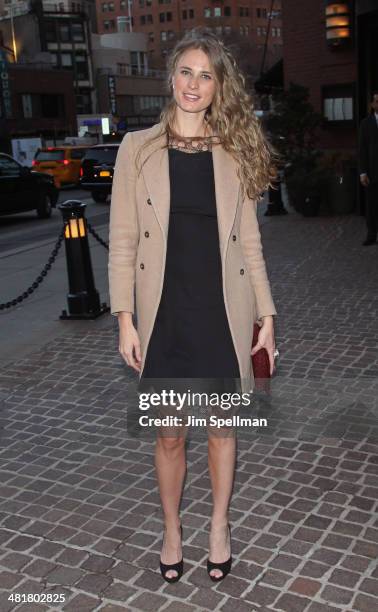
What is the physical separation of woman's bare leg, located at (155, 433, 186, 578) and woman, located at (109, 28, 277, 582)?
0.10 ft

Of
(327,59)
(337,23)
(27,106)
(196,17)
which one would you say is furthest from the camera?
(196,17)

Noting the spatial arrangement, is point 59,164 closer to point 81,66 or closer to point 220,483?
→ point 220,483

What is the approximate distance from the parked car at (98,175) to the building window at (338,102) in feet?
22.9

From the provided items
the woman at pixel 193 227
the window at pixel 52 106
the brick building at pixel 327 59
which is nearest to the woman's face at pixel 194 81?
the woman at pixel 193 227

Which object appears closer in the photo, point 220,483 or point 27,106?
point 220,483

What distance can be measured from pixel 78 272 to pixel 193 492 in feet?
13.2

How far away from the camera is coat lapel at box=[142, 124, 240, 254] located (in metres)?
2.53

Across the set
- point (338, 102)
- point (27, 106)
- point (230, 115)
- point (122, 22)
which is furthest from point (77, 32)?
point (230, 115)

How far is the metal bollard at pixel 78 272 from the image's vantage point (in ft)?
23.7

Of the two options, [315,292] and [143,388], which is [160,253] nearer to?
[143,388]

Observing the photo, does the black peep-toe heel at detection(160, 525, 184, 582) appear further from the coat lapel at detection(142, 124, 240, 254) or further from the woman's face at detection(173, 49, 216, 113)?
the woman's face at detection(173, 49, 216, 113)

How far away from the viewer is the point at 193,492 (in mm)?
3637

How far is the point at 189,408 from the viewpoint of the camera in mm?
2695

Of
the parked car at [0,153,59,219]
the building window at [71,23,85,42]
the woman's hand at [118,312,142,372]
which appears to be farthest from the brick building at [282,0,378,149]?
the building window at [71,23,85,42]
